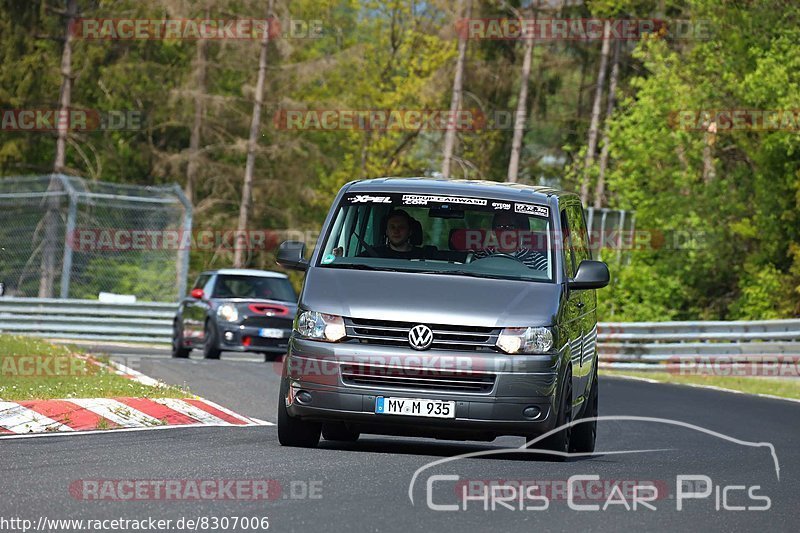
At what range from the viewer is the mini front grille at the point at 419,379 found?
Answer: 10820 millimetres

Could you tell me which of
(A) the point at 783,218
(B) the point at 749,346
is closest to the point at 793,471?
(B) the point at 749,346

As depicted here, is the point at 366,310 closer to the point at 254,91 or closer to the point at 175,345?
the point at 175,345

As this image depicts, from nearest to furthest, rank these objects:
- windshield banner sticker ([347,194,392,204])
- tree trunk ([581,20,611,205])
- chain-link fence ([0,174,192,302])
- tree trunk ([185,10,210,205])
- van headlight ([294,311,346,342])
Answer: van headlight ([294,311,346,342]) → windshield banner sticker ([347,194,392,204]) → chain-link fence ([0,174,192,302]) → tree trunk ([185,10,210,205]) → tree trunk ([581,20,611,205])

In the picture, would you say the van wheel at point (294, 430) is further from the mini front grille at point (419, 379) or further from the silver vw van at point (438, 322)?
the mini front grille at point (419, 379)

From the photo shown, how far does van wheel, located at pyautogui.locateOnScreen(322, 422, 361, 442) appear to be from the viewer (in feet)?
40.5

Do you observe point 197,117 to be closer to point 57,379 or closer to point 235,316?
point 235,316

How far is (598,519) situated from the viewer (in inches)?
323

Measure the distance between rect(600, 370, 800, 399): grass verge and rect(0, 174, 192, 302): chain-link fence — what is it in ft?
32.7

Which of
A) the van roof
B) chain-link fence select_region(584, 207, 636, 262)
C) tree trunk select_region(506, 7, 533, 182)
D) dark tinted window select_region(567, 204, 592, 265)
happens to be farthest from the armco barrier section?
the van roof

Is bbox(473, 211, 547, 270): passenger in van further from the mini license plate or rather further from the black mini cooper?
the mini license plate

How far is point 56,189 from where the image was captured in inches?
1305

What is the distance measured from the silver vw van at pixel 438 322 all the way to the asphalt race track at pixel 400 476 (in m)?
0.31

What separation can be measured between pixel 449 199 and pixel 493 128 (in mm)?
47798

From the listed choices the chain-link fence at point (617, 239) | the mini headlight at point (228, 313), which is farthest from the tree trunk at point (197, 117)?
the mini headlight at point (228, 313)
